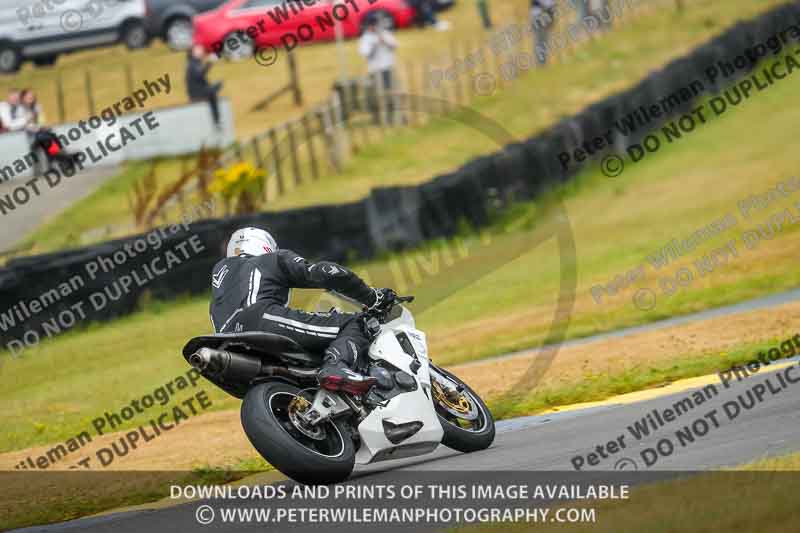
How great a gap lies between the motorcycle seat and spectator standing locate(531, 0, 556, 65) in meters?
20.3

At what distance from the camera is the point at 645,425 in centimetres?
809

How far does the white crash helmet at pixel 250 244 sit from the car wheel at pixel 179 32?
22.9 meters

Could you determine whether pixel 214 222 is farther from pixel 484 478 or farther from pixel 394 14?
pixel 394 14

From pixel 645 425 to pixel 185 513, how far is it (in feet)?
9.31

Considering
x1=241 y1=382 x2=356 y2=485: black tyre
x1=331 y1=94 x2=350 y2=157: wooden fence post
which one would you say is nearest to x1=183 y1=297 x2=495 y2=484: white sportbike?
x1=241 y1=382 x2=356 y2=485: black tyre

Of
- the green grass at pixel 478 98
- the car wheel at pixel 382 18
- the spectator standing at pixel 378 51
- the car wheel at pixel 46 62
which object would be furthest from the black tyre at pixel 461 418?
the car wheel at pixel 46 62

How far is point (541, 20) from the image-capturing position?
89.6ft

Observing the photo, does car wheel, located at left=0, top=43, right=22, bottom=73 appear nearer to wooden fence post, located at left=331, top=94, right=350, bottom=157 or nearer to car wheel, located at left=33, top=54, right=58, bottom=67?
car wheel, located at left=33, top=54, right=58, bottom=67

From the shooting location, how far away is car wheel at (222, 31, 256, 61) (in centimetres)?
2866

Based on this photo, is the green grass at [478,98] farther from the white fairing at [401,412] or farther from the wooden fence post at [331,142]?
the white fairing at [401,412]

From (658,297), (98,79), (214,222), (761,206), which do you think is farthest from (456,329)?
(98,79)

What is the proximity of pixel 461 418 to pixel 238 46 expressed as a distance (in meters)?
21.7

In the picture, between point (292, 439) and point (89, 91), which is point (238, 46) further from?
point (292, 439)

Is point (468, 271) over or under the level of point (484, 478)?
under
